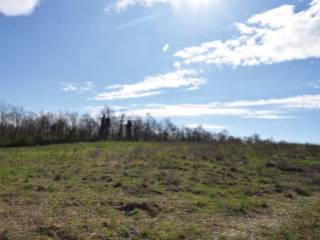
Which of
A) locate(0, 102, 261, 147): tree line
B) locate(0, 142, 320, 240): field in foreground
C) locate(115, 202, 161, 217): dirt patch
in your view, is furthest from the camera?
locate(0, 102, 261, 147): tree line

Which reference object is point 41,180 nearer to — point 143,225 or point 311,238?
point 143,225

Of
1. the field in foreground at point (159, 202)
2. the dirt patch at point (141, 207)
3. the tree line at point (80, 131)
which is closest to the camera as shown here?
the field in foreground at point (159, 202)

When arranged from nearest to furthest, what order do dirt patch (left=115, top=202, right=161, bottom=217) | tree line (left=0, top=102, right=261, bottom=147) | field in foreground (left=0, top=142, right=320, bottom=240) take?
1. field in foreground (left=0, top=142, right=320, bottom=240)
2. dirt patch (left=115, top=202, right=161, bottom=217)
3. tree line (left=0, top=102, right=261, bottom=147)

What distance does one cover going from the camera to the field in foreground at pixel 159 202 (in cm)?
795

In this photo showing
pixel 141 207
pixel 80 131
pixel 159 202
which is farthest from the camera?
pixel 80 131

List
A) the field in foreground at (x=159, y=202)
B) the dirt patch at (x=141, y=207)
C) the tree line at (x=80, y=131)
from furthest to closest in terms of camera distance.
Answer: the tree line at (x=80, y=131)
the dirt patch at (x=141, y=207)
the field in foreground at (x=159, y=202)

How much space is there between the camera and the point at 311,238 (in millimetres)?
8086

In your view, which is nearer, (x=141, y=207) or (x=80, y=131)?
(x=141, y=207)

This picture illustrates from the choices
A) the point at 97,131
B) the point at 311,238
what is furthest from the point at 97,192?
the point at 97,131

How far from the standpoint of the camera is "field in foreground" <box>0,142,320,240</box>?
795 cm

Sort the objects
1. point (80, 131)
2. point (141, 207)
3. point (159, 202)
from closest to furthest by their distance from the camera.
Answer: point (141, 207)
point (159, 202)
point (80, 131)

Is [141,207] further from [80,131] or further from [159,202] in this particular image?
[80,131]

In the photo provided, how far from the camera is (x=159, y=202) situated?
10711mm

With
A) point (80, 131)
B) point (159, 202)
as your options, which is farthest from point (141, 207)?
point (80, 131)
